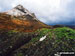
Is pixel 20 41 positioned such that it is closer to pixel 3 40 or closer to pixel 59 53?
pixel 3 40

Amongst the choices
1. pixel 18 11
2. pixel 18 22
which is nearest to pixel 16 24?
pixel 18 22

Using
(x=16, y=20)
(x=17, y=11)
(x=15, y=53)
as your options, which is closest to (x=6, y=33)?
(x=15, y=53)

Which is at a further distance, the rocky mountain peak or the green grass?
the rocky mountain peak

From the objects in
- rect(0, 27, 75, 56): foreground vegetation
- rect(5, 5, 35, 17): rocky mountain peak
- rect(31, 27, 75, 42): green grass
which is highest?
rect(5, 5, 35, 17): rocky mountain peak

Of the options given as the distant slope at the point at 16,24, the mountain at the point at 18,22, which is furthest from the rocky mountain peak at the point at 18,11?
the distant slope at the point at 16,24

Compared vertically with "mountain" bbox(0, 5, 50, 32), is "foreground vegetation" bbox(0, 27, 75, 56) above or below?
below

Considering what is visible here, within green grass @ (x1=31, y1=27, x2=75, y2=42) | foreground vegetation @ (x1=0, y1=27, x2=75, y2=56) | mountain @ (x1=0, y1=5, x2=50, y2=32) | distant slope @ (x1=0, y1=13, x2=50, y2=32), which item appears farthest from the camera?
mountain @ (x1=0, y1=5, x2=50, y2=32)

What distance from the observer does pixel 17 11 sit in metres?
41.2

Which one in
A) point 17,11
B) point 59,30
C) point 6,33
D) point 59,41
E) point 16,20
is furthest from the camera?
point 17,11

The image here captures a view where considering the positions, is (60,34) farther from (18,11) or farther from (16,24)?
(18,11)

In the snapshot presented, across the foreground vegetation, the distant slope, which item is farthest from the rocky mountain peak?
the foreground vegetation

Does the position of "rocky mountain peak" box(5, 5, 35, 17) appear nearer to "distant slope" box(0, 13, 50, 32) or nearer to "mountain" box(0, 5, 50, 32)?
"mountain" box(0, 5, 50, 32)

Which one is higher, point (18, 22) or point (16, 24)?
point (18, 22)

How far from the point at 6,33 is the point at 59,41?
10.6m
